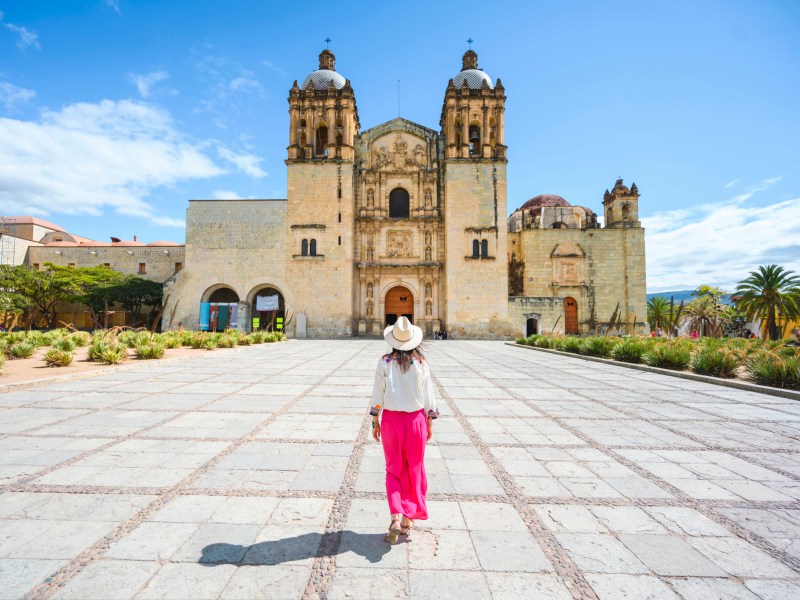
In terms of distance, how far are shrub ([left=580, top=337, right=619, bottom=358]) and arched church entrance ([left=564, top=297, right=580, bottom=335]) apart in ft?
48.2

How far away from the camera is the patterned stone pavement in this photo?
84.7 inches

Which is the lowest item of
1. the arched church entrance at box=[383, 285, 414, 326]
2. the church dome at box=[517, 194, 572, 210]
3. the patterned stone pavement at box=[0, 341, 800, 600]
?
the patterned stone pavement at box=[0, 341, 800, 600]

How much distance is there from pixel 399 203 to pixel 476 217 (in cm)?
554

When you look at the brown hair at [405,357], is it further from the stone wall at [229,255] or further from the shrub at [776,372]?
the stone wall at [229,255]

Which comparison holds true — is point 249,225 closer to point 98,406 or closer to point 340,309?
point 340,309

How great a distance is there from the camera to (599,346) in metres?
14.2

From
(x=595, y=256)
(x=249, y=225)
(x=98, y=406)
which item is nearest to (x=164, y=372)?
(x=98, y=406)

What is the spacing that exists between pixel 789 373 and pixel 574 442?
644 cm

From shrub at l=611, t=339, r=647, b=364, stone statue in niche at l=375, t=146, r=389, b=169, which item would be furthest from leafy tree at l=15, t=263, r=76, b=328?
shrub at l=611, t=339, r=647, b=364

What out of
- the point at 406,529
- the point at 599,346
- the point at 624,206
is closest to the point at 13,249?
the point at 599,346

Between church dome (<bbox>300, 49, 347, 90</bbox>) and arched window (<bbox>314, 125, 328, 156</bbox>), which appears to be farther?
arched window (<bbox>314, 125, 328, 156</bbox>)

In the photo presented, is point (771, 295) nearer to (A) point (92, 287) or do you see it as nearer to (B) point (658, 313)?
(B) point (658, 313)

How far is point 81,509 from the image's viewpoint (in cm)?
286

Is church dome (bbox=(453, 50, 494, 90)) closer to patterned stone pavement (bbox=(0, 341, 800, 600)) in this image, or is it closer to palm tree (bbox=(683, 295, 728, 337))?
palm tree (bbox=(683, 295, 728, 337))
